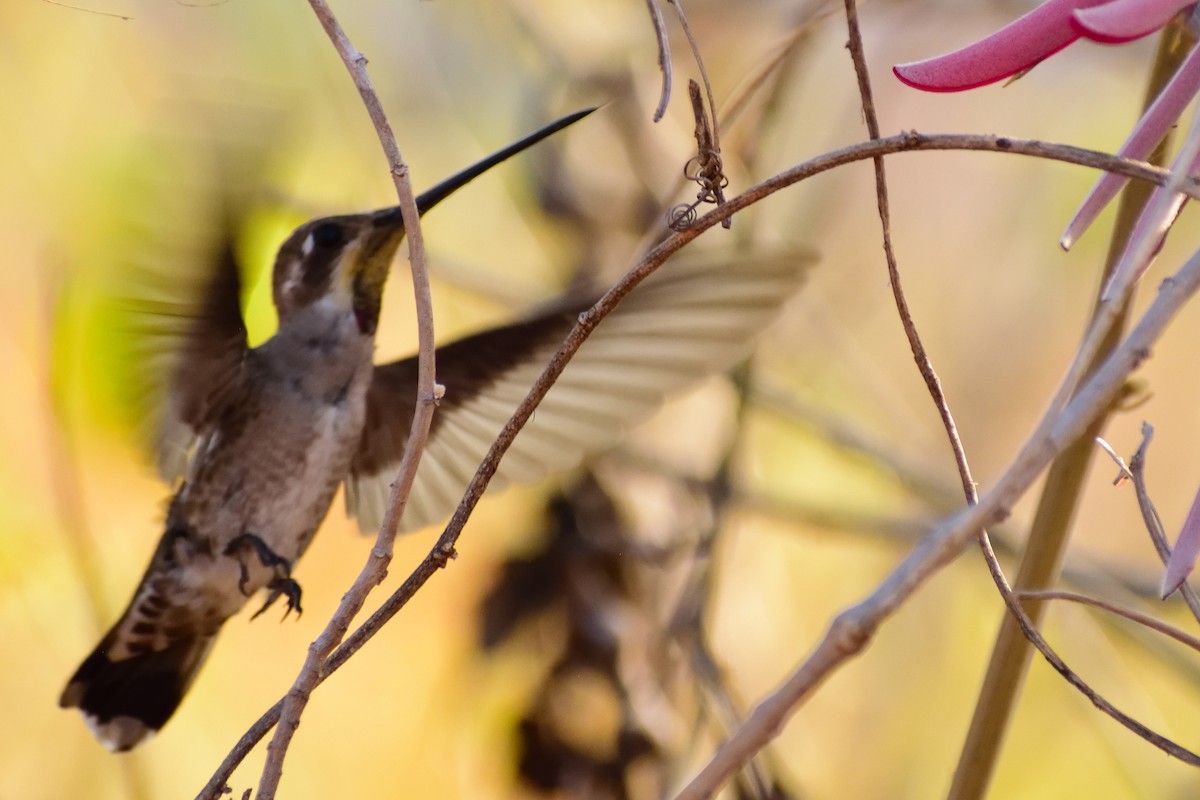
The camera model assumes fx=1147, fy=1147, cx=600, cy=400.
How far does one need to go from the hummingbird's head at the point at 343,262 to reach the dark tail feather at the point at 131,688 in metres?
0.32

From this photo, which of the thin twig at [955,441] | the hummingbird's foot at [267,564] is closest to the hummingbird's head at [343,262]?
the hummingbird's foot at [267,564]

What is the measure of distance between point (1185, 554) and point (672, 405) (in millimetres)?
875

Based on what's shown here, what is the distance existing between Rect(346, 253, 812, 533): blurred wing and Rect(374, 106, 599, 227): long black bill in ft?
0.44

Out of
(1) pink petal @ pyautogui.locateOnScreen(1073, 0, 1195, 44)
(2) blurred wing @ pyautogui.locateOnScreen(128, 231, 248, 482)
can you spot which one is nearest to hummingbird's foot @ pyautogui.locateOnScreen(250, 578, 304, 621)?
(2) blurred wing @ pyautogui.locateOnScreen(128, 231, 248, 482)

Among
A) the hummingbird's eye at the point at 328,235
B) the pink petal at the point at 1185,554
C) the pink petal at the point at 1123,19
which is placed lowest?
the pink petal at the point at 1185,554

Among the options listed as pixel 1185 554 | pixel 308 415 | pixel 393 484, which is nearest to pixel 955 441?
pixel 1185 554

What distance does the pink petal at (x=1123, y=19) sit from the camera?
38cm

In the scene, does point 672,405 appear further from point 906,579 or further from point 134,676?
point 906,579

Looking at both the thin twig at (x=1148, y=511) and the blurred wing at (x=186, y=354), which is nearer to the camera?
the thin twig at (x=1148, y=511)

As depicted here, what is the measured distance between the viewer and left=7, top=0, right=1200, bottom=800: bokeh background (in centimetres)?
120

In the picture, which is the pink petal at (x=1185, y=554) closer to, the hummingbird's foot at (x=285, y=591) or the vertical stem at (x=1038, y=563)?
the vertical stem at (x=1038, y=563)

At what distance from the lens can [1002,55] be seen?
435mm

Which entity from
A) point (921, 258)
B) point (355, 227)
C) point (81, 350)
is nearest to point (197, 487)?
point (81, 350)

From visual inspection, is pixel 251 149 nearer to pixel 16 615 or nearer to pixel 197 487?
pixel 197 487
